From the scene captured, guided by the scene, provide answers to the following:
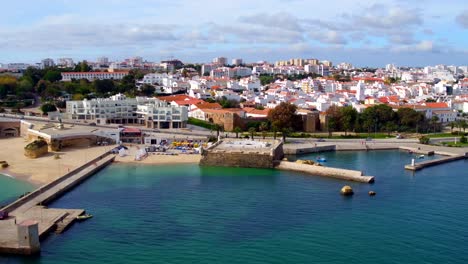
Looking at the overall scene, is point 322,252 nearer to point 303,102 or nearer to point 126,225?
point 126,225

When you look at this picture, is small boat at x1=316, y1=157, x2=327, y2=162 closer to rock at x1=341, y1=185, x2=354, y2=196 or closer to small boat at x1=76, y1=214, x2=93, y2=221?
rock at x1=341, y1=185, x2=354, y2=196

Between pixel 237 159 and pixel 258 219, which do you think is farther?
pixel 237 159

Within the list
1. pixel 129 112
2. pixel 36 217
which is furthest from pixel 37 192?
pixel 129 112

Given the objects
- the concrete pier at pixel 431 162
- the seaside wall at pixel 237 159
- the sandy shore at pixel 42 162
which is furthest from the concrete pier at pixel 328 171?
the sandy shore at pixel 42 162

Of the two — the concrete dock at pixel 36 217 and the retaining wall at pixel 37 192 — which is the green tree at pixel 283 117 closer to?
the retaining wall at pixel 37 192

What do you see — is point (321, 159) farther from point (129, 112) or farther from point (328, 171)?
point (129, 112)

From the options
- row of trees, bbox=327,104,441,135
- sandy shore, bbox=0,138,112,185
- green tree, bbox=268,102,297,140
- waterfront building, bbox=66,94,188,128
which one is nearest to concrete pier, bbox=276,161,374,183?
green tree, bbox=268,102,297,140
